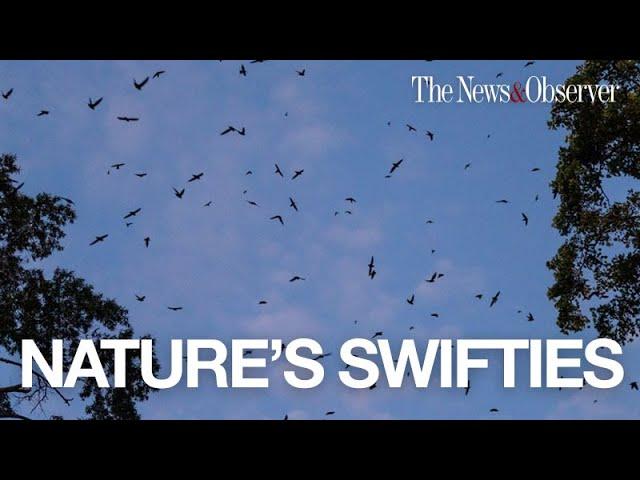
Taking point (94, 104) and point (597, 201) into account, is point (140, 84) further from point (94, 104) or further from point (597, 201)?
point (597, 201)

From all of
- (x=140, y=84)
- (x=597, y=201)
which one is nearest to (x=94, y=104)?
(x=140, y=84)

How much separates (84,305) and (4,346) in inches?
90.9
